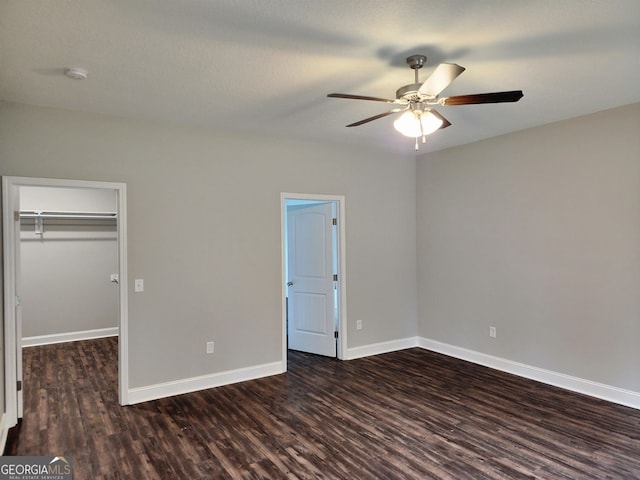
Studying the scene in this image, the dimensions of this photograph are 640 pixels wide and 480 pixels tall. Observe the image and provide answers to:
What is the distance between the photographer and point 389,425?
333 centimetres

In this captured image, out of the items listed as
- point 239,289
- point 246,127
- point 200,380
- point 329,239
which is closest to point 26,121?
point 246,127

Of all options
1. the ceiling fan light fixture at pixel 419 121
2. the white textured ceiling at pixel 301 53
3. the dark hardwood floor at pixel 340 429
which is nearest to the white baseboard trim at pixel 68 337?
the dark hardwood floor at pixel 340 429

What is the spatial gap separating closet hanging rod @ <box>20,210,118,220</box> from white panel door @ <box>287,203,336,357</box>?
2985 millimetres

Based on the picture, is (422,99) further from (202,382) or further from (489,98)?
(202,382)

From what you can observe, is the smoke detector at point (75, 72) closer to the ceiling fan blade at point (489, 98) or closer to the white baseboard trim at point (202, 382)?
the ceiling fan blade at point (489, 98)

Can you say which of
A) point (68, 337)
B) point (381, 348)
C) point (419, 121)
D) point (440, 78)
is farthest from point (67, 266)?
point (440, 78)

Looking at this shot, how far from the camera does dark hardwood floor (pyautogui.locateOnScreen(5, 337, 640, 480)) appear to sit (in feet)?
8.91

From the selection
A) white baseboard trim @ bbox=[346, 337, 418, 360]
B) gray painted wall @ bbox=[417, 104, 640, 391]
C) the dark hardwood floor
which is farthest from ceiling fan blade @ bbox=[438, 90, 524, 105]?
white baseboard trim @ bbox=[346, 337, 418, 360]

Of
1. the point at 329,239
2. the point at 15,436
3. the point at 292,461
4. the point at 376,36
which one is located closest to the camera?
the point at 376,36

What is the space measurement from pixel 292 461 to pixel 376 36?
2754mm

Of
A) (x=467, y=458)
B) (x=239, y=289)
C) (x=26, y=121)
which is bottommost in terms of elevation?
(x=467, y=458)

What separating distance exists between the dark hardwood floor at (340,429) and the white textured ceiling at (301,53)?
265 centimetres

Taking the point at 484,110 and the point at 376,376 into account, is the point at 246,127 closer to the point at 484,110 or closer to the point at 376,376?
the point at 484,110

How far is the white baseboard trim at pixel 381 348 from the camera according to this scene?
202 inches
